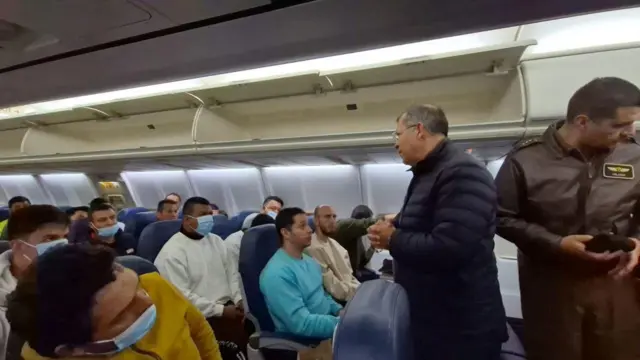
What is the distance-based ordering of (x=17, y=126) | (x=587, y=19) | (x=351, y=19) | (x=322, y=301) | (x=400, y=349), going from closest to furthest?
(x=351, y=19) < (x=400, y=349) < (x=322, y=301) < (x=587, y=19) < (x=17, y=126)

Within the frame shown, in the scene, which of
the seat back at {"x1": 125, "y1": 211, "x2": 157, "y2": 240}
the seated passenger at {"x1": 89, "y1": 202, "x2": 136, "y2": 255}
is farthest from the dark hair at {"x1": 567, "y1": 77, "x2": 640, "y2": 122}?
the seat back at {"x1": 125, "y1": 211, "x2": 157, "y2": 240}

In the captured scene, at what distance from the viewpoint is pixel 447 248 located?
179 cm

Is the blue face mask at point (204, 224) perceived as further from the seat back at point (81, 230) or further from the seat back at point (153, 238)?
the seat back at point (81, 230)

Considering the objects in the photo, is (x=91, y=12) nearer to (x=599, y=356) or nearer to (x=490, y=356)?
(x=490, y=356)

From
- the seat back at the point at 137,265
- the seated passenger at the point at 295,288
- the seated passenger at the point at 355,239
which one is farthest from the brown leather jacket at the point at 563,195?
the seated passenger at the point at 355,239

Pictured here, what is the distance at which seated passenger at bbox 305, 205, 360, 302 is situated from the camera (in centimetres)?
342

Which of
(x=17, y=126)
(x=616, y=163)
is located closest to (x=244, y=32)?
(x=616, y=163)

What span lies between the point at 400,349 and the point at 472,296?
0.94 meters

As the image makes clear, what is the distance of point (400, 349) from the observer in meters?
1.06

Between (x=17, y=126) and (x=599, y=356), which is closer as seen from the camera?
(x=599, y=356)

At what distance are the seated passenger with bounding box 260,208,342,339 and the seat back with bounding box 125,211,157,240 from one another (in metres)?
3.49

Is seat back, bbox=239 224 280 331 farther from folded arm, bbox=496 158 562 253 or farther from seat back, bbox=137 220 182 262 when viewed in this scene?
folded arm, bbox=496 158 562 253

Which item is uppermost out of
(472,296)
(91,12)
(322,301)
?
(91,12)

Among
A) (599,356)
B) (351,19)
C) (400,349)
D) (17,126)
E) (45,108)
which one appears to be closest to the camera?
(351,19)
